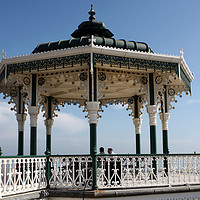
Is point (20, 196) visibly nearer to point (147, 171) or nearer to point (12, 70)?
point (147, 171)

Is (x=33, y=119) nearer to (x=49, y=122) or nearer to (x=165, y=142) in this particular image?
(x=49, y=122)

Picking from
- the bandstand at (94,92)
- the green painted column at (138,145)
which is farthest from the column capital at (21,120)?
the green painted column at (138,145)

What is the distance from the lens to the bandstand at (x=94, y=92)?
7.59 meters

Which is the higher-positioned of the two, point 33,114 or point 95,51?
point 95,51

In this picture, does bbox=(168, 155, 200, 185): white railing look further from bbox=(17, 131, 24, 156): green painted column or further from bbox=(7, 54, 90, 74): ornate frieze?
bbox=(17, 131, 24, 156): green painted column

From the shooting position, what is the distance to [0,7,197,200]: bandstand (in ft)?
24.9

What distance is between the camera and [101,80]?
9242 mm

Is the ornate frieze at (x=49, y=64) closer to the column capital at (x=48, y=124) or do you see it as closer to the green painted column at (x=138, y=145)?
the column capital at (x=48, y=124)

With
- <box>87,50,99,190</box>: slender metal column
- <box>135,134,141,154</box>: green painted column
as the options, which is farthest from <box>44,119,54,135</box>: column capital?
<box>87,50,99,190</box>: slender metal column

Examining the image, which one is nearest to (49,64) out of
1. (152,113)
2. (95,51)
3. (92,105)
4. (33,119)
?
(95,51)

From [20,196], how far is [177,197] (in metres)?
4.08

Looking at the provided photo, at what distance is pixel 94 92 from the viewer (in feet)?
29.0

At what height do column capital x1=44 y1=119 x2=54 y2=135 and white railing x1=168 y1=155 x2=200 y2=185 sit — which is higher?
column capital x1=44 y1=119 x2=54 y2=135

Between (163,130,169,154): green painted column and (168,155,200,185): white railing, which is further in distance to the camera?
(163,130,169,154): green painted column
